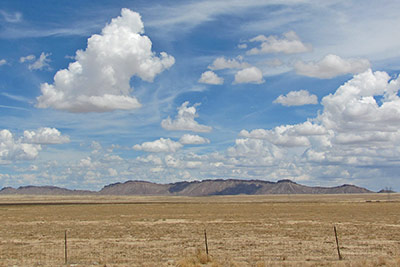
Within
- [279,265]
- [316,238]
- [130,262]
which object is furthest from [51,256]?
[316,238]

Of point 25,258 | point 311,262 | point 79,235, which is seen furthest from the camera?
point 79,235

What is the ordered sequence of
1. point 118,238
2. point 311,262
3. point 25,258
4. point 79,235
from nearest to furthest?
point 311,262 < point 25,258 < point 118,238 < point 79,235

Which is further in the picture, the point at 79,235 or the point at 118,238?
the point at 79,235

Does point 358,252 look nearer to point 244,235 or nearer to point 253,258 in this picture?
point 253,258

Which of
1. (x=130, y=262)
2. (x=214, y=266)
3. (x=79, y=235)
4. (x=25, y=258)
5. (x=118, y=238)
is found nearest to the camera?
(x=214, y=266)

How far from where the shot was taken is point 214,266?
19.5 meters

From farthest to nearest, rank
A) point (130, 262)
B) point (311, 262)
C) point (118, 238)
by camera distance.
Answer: point (118, 238)
point (130, 262)
point (311, 262)

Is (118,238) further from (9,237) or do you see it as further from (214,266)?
(214,266)

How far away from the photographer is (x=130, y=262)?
77.0 feet

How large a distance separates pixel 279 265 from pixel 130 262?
826cm

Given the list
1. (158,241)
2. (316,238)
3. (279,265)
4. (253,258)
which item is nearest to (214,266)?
(279,265)

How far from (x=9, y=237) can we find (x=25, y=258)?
14922mm

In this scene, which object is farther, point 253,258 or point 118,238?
point 118,238

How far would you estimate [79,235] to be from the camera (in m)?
39.9
